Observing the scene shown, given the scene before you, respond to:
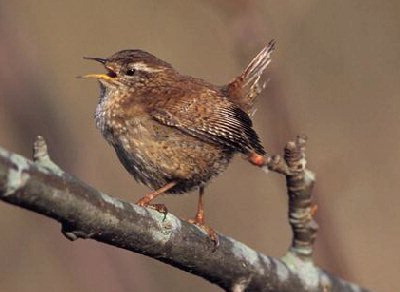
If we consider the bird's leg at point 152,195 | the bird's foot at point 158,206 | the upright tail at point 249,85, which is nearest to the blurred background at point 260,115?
the upright tail at point 249,85

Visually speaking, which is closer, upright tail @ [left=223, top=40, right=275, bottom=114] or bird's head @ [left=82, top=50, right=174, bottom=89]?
bird's head @ [left=82, top=50, right=174, bottom=89]

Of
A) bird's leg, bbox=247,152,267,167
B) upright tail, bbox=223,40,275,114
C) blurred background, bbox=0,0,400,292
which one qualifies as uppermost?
upright tail, bbox=223,40,275,114

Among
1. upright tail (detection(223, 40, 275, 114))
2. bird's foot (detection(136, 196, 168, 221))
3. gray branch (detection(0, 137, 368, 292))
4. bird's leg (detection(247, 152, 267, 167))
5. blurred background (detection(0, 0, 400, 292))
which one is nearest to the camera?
gray branch (detection(0, 137, 368, 292))

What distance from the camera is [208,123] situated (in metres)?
4.24

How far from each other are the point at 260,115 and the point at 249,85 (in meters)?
0.37

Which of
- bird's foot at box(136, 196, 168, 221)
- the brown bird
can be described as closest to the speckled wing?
the brown bird

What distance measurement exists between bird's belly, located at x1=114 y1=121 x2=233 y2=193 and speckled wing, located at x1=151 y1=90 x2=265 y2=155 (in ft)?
0.12

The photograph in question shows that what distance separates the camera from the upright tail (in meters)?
4.71

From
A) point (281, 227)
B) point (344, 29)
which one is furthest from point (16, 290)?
point (344, 29)

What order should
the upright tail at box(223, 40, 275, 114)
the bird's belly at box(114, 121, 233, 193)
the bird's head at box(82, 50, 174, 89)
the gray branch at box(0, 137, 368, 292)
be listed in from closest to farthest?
the gray branch at box(0, 137, 368, 292), the bird's belly at box(114, 121, 233, 193), the bird's head at box(82, 50, 174, 89), the upright tail at box(223, 40, 275, 114)

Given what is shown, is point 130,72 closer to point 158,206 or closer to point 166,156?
point 166,156

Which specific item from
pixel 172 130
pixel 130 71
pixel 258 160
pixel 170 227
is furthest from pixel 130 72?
pixel 170 227

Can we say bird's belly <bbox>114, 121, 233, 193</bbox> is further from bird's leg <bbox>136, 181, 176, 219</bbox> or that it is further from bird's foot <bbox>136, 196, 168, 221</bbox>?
bird's foot <bbox>136, 196, 168, 221</bbox>

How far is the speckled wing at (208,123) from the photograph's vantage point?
4.19 meters
